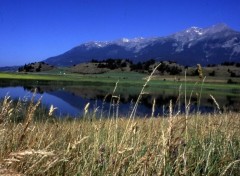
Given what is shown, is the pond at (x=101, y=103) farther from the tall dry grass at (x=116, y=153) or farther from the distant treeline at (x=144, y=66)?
the distant treeline at (x=144, y=66)

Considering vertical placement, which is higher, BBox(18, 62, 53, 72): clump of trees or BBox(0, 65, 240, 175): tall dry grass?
BBox(0, 65, 240, 175): tall dry grass

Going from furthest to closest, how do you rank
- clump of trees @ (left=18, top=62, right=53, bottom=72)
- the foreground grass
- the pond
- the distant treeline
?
the distant treeline, clump of trees @ (left=18, top=62, right=53, bottom=72), the pond, the foreground grass

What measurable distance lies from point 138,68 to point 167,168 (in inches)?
7184

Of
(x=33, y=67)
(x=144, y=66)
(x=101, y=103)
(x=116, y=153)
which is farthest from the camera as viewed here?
(x=144, y=66)

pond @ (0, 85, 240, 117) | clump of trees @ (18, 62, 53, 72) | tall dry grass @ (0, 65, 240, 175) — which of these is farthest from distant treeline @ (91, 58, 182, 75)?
tall dry grass @ (0, 65, 240, 175)

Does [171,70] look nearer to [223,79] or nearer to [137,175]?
[223,79]

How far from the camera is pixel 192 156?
5.21 metres

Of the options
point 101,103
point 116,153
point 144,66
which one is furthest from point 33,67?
point 116,153

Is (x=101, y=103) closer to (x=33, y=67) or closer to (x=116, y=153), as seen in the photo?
(x=116, y=153)

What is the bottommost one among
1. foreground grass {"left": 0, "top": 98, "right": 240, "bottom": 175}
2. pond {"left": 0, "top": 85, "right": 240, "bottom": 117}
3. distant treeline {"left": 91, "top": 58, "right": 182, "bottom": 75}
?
pond {"left": 0, "top": 85, "right": 240, "bottom": 117}

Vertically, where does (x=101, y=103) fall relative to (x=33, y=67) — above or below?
below

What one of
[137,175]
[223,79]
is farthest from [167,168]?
[223,79]

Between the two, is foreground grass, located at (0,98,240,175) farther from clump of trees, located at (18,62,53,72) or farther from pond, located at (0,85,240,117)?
clump of trees, located at (18,62,53,72)

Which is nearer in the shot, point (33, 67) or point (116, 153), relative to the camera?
point (116, 153)
